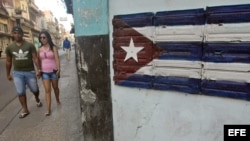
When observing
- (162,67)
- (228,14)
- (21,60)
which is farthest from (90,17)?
(21,60)

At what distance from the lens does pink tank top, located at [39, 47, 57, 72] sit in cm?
479

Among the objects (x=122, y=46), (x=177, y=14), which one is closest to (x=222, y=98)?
(x=177, y=14)

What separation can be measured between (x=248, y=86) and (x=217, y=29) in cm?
56

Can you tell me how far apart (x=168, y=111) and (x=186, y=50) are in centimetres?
69

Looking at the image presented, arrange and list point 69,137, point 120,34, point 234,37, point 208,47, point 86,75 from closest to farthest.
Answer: point 234,37 < point 208,47 < point 120,34 < point 86,75 < point 69,137

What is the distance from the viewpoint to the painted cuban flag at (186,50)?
2.17 metres

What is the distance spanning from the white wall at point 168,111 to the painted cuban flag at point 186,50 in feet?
0.23

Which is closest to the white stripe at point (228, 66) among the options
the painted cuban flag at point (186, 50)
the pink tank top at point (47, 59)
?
the painted cuban flag at point (186, 50)

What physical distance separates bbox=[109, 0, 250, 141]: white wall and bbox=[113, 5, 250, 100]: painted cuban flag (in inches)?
2.8

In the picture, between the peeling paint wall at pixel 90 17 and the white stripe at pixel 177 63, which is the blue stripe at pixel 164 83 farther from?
the peeling paint wall at pixel 90 17

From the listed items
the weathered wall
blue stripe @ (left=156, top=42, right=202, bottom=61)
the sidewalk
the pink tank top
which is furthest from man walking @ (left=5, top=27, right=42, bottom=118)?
blue stripe @ (left=156, top=42, right=202, bottom=61)

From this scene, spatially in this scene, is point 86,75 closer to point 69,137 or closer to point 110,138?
point 110,138

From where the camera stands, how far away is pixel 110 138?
3184 mm

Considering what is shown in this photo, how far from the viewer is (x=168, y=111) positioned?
2660 millimetres
